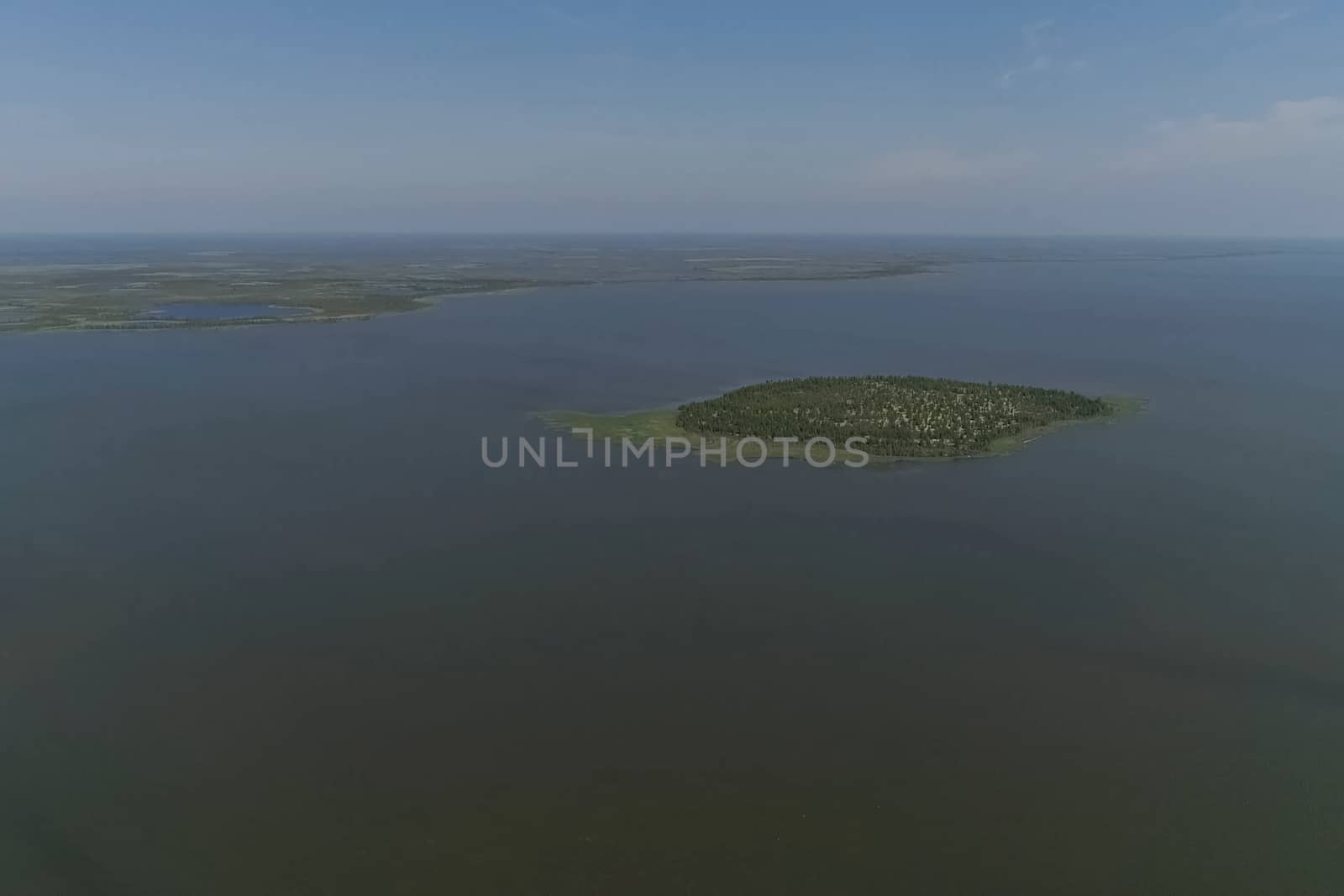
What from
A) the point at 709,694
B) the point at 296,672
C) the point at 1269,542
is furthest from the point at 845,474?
the point at 296,672

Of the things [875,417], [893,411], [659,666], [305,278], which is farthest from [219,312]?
[659,666]

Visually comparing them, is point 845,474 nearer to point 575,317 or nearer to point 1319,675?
point 1319,675

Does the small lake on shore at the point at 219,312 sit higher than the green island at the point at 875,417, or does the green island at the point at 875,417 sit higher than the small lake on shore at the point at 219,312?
the small lake on shore at the point at 219,312

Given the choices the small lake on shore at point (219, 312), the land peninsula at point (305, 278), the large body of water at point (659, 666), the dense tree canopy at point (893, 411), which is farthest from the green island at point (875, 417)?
the small lake on shore at point (219, 312)

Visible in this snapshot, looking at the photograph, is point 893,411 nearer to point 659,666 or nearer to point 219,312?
point 659,666

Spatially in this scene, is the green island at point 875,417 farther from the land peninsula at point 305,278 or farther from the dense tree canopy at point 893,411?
the land peninsula at point 305,278

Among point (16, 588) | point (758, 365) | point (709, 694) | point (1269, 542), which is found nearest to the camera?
point (709, 694)
